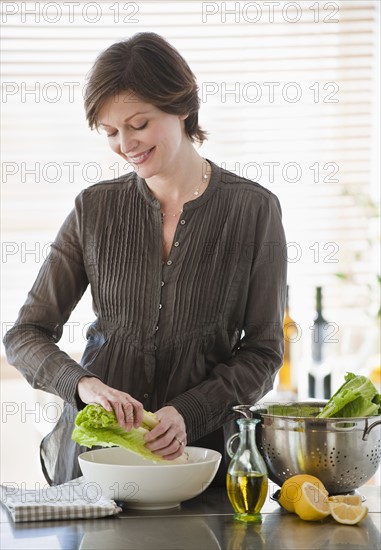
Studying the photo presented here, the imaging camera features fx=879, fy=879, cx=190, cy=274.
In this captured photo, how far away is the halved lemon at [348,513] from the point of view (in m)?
1.51

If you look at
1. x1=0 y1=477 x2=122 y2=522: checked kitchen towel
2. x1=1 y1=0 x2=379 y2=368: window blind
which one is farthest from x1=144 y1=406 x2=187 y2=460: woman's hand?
x1=1 y1=0 x2=379 y2=368: window blind

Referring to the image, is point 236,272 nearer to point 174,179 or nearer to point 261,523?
point 174,179

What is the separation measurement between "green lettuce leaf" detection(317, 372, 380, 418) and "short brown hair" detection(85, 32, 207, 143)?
671 millimetres

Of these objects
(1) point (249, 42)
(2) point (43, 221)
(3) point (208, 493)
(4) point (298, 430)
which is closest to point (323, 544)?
(4) point (298, 430)

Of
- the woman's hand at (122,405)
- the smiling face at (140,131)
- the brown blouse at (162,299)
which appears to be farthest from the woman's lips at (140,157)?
the woman's hand at (122,405)

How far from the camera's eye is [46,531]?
1.47 metres

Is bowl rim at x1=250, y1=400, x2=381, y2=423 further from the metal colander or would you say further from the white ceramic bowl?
the white ceramic bowl

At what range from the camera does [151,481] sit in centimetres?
154

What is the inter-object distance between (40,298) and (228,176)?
1.61 ft

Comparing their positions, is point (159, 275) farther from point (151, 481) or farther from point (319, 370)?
point (319, 370)

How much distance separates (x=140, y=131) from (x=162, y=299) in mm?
354

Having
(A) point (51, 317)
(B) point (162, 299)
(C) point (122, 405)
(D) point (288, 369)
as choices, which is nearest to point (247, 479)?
(C) point (122, 405)

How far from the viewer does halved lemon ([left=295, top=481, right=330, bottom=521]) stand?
1.52m

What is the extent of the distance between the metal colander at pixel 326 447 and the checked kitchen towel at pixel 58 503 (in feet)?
1.00
